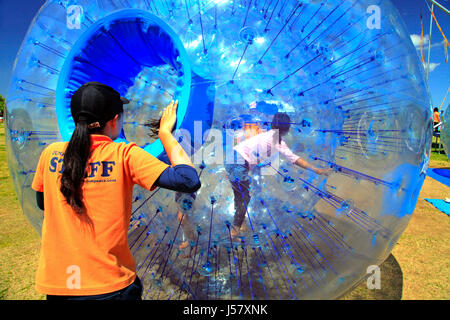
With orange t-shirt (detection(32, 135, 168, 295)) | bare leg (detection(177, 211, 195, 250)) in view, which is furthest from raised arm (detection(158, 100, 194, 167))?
bare leg (detection(177, 211, 195, 250))

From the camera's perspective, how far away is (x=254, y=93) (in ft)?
5.36

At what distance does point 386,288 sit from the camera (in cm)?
278

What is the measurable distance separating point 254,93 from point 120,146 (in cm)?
75

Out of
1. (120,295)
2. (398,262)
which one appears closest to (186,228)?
(120,295)

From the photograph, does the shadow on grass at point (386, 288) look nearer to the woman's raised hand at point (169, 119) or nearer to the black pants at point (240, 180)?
the black pants at point (240, 180)

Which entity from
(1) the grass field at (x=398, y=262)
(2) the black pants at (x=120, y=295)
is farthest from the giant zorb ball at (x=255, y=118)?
(1) the grass field at (x=398, y=262)

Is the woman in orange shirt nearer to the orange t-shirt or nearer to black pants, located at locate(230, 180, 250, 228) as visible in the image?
the orange t-shirt

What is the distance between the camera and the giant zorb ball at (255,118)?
1631 millimetres

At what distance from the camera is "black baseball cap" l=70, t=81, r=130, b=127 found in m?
1.29

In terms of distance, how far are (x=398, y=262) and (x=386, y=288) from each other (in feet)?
1.88

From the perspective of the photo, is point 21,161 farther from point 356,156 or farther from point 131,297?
point 356,156

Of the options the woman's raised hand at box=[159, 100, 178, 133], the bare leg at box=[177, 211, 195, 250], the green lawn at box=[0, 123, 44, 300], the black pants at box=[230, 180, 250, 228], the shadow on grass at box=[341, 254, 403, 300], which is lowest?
the shadow on grass at box=[341, 254, 403, 300]

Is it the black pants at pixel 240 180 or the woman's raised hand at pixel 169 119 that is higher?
the woman's raised hand at pixel 169 119

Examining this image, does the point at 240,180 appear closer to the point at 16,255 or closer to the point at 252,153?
the point at 252,153
